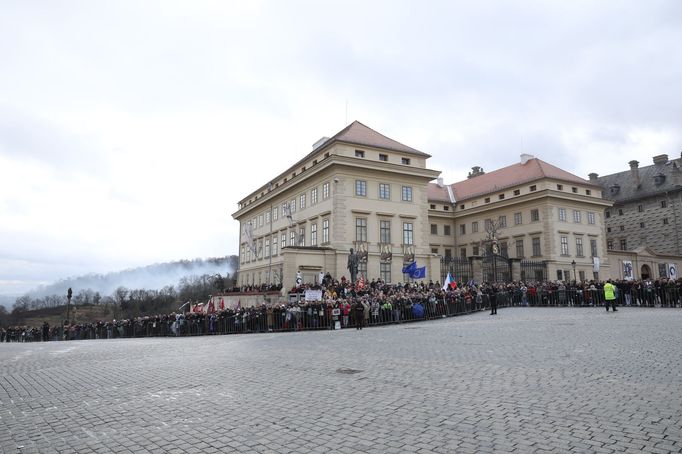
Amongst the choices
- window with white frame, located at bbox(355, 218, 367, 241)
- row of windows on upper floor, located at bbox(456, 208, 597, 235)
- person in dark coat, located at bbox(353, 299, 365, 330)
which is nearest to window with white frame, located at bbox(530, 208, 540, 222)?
row of windows on upper floor, located at bbox(456, 208, 597, 235)

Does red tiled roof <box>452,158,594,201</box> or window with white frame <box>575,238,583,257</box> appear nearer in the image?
window with white frame <box>575,238,583,257</box>

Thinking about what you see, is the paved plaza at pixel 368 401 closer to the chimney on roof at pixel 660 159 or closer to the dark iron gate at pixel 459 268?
the dark iron gate at pixel 459 268

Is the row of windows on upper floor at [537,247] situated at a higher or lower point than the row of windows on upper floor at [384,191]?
lower

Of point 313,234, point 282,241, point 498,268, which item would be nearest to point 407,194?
point 313,234

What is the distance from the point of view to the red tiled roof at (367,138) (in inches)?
1709

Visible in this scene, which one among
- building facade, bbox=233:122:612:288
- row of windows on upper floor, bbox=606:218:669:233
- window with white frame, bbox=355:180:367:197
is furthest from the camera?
row of windows on upper floor, bbox=606:218:669:233

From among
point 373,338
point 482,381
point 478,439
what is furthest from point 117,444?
point 373,338

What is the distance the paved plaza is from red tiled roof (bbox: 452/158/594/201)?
4627 centimetres

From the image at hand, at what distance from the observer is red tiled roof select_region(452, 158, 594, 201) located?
183 ft

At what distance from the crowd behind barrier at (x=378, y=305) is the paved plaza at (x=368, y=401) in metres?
10.5

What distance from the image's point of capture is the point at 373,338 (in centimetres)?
1633

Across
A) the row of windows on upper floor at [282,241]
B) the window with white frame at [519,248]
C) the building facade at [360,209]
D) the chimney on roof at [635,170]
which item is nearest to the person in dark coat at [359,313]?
the building facade at [360,209]

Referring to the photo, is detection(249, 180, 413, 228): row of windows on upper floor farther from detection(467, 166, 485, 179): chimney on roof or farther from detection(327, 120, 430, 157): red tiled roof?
detection(467, 166, 485, 179): chimney on roof

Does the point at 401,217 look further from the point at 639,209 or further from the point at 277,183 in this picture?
the point at 639,209
